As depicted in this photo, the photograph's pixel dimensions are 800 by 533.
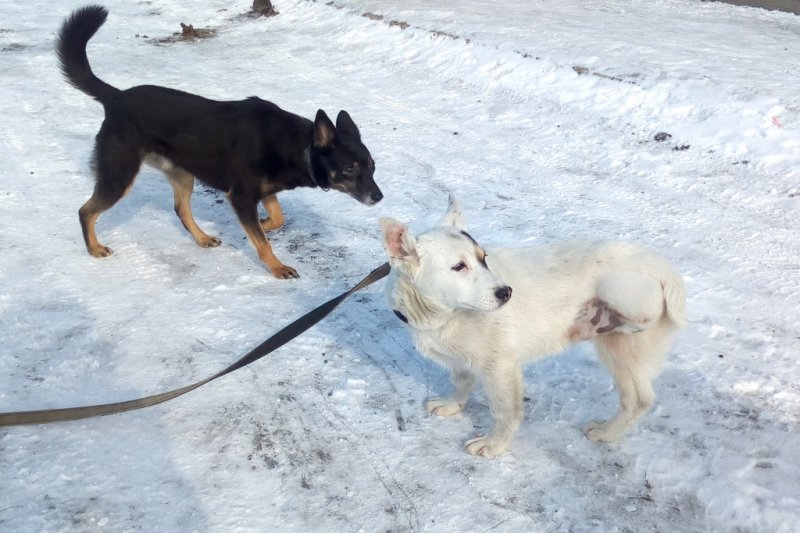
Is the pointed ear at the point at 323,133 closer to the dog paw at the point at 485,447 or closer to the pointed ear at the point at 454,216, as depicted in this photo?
the pointed ear at the point at 454,216

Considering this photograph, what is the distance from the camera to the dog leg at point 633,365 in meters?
3.29

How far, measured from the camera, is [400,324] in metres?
4.66

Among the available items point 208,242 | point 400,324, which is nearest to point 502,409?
point 400,324

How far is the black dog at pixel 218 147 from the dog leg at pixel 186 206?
0.49 feet

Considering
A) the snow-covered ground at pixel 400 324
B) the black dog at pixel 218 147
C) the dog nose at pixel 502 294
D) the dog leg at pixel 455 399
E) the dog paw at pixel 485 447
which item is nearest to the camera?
the dog nose at pixel 502 294

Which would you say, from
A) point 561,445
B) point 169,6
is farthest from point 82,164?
point 169,6

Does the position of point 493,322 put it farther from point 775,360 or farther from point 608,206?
point 608,206

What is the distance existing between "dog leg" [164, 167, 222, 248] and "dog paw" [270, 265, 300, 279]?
0.87 meters

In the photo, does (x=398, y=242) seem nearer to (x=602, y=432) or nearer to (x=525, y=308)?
(x=525, y=308)

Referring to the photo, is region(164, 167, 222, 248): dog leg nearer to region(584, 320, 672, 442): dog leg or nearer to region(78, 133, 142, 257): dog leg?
region(78, 133, 142, 257): dog leg

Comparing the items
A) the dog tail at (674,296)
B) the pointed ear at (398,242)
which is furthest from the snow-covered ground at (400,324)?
the pointed ear at (398,242)

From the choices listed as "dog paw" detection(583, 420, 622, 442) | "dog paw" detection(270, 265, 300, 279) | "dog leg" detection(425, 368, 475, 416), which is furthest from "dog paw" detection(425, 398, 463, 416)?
"dog paw" detection(270, 265, 300, 279)

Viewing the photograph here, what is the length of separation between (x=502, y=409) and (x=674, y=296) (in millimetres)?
1018

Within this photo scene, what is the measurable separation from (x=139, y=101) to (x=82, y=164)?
223cm
